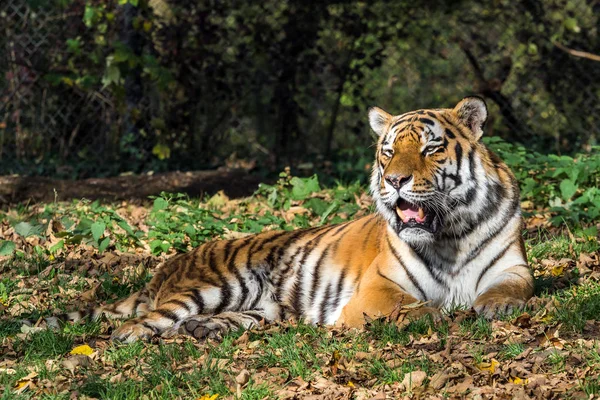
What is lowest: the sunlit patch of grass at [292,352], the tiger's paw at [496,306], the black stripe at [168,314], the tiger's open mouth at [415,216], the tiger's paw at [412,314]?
the black stripe at [168,314]

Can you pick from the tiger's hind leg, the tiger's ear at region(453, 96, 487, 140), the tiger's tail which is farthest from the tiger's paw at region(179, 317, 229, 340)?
the tiger's ear at region(453, 96, 487, 140)

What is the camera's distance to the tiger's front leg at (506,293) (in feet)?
13.9

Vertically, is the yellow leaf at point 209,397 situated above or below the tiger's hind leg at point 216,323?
above

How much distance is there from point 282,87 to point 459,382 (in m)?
A: 7.81

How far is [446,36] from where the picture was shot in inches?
433

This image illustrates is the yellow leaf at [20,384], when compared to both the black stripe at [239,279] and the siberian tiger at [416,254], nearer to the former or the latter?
the siberian tiger at [416,254]

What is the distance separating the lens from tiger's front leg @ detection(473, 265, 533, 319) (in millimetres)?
4238

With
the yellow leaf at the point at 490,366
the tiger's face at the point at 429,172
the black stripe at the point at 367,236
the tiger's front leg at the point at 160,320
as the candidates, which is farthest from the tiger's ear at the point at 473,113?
the tiger's front leg at the point at 160,320

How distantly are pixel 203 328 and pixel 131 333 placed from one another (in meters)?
0.34

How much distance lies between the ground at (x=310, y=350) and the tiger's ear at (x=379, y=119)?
109 centimetres

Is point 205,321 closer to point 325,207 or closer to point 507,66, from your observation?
point 325,207

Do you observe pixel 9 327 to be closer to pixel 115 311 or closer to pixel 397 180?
pixel 115 311

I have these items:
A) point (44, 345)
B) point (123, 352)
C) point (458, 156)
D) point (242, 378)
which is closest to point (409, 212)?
point (458, 156)

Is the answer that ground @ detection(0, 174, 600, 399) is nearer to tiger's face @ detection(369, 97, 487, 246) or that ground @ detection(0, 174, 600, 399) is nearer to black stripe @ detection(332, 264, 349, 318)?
black stripe @ detection(332, 264, 349, 318)
